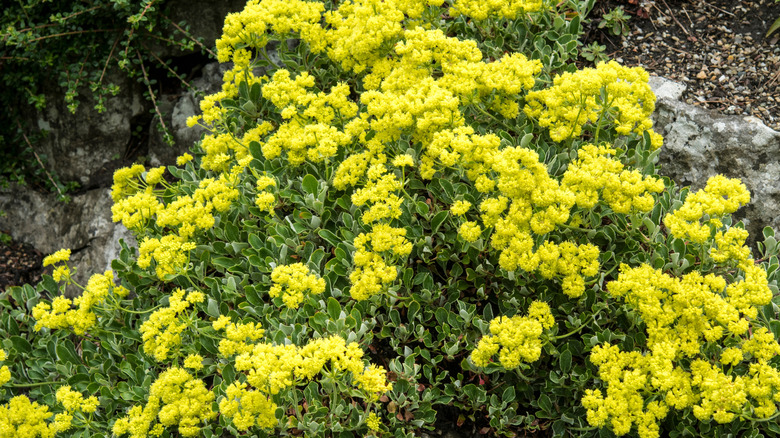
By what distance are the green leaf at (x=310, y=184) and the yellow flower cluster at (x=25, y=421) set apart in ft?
5.07

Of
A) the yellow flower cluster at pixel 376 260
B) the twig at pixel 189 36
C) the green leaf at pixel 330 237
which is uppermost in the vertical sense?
the twig at pixel 189 36

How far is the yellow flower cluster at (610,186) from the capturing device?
2631 mm

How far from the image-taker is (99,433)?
2.85 m


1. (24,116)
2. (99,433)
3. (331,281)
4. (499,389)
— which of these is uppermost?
(24,116)

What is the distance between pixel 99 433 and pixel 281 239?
122 cm

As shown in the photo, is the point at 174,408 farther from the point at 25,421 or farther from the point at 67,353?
the point at 67,353

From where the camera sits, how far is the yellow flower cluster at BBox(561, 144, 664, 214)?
2.63m

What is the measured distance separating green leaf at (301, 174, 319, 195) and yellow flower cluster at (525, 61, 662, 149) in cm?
119

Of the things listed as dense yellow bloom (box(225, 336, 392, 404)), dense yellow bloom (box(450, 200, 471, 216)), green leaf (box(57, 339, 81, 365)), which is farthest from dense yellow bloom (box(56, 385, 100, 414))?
dense yellow bloom (box(450, 200, 471, 216))

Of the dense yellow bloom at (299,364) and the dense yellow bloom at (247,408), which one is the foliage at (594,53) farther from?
the dense yellow bloom at (247,408)

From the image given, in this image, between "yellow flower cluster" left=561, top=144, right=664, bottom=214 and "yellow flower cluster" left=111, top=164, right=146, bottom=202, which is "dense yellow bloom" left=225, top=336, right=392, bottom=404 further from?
"yellow flower cluster" left=111, top=164, right=146, bottom=202

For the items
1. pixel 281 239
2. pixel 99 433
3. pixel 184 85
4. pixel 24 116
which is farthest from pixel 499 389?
pixel 24 116

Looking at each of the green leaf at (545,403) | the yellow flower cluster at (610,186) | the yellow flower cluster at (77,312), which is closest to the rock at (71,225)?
the yellow flower cluster at (77,312)

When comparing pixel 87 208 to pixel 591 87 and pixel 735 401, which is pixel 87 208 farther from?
pixel 735 401
